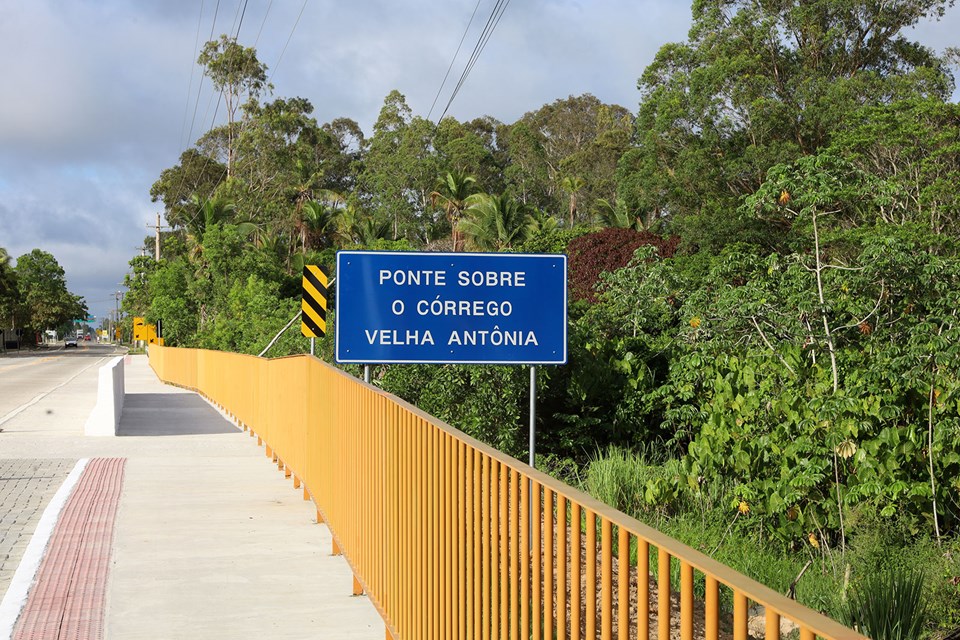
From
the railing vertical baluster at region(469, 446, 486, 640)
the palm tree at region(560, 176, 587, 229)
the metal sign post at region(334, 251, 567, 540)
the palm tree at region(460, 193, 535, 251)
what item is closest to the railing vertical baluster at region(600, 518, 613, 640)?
the railing vertical baluster at region(469, 446, 486, 640)

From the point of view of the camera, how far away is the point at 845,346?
9.69m

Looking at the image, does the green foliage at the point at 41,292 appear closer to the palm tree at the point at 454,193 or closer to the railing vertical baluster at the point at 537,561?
the palm tree at the point at 454,193

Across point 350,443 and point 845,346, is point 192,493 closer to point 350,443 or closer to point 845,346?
point 350,443

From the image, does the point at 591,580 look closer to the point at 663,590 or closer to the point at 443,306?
the point at 663,590

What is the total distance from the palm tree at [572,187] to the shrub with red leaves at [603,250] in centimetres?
2152

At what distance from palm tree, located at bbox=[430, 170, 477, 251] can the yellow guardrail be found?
58.9 metres

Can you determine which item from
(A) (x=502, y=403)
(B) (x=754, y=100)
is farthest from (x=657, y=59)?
(A) (x=502, y=403)

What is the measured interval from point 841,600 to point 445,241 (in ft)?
209

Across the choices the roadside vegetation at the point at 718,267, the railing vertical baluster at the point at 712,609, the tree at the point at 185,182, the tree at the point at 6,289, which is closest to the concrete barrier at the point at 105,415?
the roadside vegetation at the point at 718,267

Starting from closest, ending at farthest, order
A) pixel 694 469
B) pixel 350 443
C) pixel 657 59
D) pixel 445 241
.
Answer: pixel 350 443
pixel 694 469
pixel 657 59
pixel 445 241

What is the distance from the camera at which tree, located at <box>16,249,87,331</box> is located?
150 meters

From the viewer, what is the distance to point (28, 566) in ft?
25.9

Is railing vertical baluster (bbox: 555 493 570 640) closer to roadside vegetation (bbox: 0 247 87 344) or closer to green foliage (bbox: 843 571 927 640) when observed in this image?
green foliage (bbox: 843 571 927 640)

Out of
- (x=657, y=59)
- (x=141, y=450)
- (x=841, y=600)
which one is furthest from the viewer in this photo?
(x=657, y=59)
